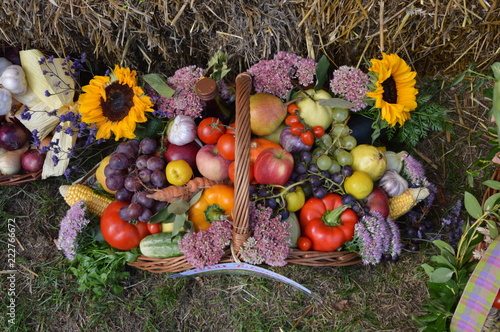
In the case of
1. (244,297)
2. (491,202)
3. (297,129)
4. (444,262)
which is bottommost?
(244,297)

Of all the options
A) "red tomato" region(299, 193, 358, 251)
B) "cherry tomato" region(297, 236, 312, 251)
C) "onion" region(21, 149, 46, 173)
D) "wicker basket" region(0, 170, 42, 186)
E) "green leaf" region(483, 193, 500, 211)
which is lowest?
"wicker basket" region(0, 170, 42, 186)

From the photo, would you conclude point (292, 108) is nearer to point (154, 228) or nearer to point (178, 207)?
point (178, 207)

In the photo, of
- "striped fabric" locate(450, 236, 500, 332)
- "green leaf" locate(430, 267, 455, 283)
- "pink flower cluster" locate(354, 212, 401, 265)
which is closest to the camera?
"striped fabric" locate(450, 236, 500, 332)

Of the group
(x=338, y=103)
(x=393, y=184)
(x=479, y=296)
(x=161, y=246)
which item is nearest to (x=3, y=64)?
(x=161, y=246)

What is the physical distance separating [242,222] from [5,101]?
1553 millimetres

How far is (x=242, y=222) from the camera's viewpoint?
164 centimetres

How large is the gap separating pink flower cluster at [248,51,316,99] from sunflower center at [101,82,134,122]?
66 cm

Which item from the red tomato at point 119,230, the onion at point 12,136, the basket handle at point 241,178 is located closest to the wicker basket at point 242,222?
the basket handle at point 241,178

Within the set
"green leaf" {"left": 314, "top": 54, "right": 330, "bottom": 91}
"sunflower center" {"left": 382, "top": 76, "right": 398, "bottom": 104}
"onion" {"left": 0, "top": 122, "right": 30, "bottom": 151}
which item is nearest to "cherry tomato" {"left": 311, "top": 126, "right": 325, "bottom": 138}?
"green leaf" {"left": 314, "top": 54, "right": 330, "bottom": 91}

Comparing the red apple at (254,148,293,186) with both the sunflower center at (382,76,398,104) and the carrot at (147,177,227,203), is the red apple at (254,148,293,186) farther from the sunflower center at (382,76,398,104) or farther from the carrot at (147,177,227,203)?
the sunflower center at (382,76,398,104)

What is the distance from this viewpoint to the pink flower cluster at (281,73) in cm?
200

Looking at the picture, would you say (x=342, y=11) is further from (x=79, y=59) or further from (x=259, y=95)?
(x=79, y=59)

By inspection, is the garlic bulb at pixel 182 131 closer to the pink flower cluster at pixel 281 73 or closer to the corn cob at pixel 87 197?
the pink flower cluster at pixel 281 73

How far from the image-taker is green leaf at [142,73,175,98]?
2.00 metres
